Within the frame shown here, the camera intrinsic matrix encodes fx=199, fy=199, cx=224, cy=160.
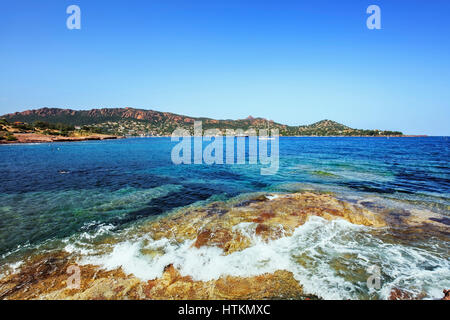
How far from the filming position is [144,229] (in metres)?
10.0

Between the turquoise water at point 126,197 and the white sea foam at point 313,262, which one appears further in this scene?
the turquoise water at point 126,197

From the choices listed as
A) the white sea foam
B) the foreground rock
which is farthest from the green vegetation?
the white sea foam

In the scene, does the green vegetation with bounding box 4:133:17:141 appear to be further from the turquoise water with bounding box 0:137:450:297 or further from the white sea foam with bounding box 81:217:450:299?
the white sea foam with bounding box 81:217:450:299

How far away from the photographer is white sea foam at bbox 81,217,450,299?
611cm

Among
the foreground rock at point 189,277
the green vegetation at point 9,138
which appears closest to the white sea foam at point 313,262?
the foreground rock at point 189,277

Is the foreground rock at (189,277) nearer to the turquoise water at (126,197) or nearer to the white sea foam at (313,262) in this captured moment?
the white sea foam at (313,262)

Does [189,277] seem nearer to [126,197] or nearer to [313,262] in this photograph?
[313,262]

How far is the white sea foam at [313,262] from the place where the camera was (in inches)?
241

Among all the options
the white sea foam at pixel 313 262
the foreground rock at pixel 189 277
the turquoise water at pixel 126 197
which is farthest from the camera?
the turquoise water at pixel 126 197

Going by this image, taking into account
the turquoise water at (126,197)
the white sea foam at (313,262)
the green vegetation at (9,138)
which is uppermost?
the green vegetation at (9,138)

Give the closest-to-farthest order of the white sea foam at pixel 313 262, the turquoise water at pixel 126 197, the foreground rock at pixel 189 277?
the foreground rock at pixel 189 277 < the white sea foam at pixel 313 262 < the turquoise water at pixel 126 197

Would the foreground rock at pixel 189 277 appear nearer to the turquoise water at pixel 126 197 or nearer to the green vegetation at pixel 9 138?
the turquoise water at pixel 126 197

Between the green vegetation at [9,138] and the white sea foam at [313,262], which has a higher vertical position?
the green vegetation at [9,138]

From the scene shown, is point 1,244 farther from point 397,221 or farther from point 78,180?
point 397,221
